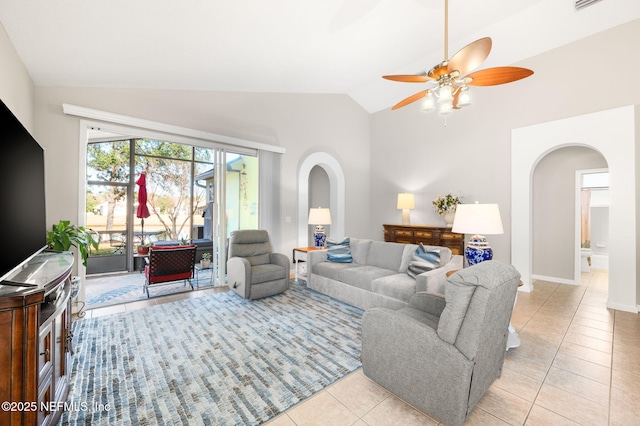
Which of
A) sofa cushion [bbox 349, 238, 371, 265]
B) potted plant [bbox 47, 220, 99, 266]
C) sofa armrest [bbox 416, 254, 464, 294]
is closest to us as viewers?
potted plant [bbox 47, 220, 99, 266]

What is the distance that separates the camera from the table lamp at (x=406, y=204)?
575 centimetres

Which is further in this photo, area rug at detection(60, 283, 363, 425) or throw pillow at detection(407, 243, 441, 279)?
throw pillow at detection(407, 243, 441, 279)

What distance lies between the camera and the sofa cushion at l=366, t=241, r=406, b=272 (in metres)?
3.81

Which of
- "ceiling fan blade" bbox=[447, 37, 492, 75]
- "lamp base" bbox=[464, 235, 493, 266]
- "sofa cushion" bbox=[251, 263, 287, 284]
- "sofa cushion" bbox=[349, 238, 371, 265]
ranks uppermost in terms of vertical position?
"ceiling fan blade" bbox=[447, 37, 492, 75]

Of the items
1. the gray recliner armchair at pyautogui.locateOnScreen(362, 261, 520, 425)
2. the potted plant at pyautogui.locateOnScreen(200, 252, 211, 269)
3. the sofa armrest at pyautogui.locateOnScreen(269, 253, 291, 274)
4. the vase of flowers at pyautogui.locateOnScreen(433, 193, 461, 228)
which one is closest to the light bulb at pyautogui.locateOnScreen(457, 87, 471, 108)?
the gray recliner armchair at pyautogui.locateOnScreen(362, 261, 520, 425)

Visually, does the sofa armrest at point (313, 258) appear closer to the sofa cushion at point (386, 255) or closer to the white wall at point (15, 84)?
the sofa cushion at point (386, 255)

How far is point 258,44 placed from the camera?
10.6 ft

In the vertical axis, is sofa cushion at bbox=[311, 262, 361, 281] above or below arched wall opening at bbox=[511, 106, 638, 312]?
below

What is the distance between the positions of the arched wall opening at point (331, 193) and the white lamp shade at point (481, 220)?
11.1 ft

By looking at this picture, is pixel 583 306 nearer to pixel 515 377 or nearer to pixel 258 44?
pixel 515 377

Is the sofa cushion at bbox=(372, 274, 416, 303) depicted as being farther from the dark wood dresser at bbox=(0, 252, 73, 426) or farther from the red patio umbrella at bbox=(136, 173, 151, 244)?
the red patio umbrella at bbox=(136, 173, 151, 244)

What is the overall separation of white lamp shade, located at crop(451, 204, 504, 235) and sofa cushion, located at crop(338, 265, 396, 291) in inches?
50.0

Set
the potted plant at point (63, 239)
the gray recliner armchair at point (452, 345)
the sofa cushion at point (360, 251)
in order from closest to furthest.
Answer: the gray recliner armchair at point (452, 345) < the potted plant at point (63, 239) < the sofa cushion at point (360, 251)

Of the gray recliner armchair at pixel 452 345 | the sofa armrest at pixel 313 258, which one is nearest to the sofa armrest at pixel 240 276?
the sofa armrest at pixel 313 258
